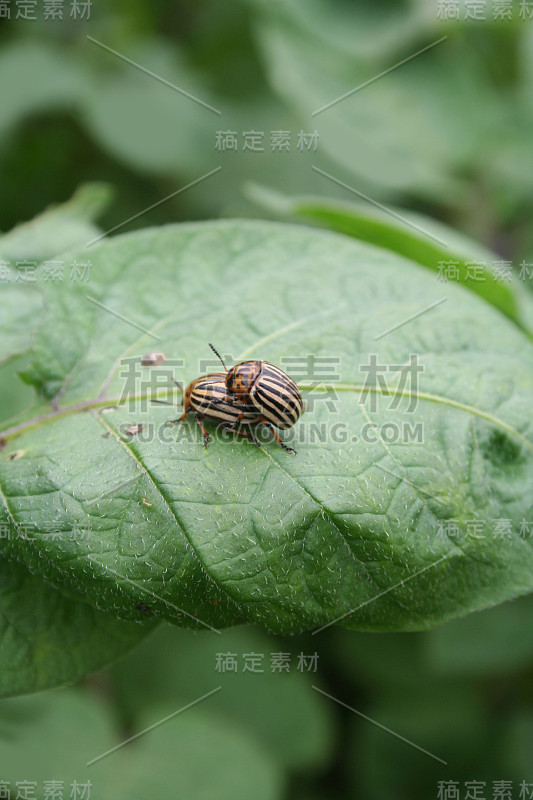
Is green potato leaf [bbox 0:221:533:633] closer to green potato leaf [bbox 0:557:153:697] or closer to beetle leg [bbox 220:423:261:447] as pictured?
beetle leg [bbox 220:423:261:447]

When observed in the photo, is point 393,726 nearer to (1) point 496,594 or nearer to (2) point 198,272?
(1) point 496,594

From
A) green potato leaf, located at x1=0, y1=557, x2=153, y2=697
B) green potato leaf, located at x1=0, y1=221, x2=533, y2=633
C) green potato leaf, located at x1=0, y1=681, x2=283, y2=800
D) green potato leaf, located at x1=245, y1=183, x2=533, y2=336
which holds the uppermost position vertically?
green potato leaf, located at x1=245, y1=183, x2=533, y2=336

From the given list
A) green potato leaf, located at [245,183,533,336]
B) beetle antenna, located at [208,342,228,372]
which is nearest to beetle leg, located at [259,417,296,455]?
beetle antenna, located at [208,342,228,372]

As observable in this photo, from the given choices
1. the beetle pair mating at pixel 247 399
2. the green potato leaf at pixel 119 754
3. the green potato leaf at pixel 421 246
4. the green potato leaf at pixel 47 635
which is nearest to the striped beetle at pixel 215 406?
the beetle pair mating at pixel 247 399

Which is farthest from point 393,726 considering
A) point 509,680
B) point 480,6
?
point 480,6

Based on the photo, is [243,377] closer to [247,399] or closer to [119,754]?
[247,399]

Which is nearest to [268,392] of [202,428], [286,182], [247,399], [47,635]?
[247,399]
